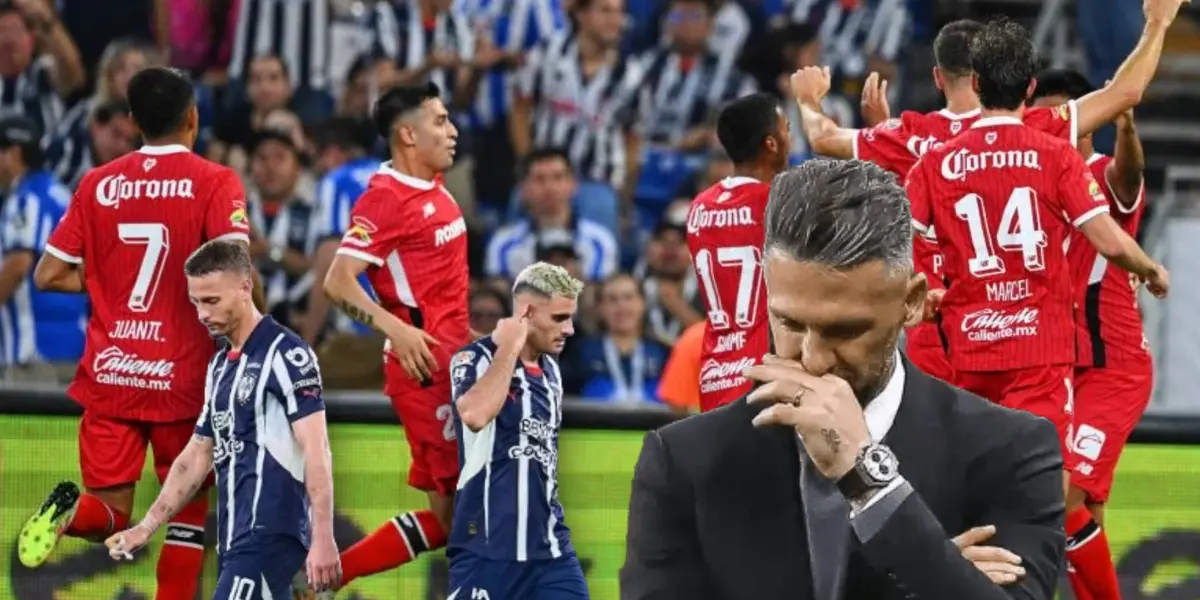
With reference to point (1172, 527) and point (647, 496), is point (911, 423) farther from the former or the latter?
point (1172, 527)

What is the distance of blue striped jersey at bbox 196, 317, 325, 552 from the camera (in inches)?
283

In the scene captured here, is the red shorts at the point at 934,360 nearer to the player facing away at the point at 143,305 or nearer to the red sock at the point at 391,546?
the red sock at the point at 391,546

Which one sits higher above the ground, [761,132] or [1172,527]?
[761,132]

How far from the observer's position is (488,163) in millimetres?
13195

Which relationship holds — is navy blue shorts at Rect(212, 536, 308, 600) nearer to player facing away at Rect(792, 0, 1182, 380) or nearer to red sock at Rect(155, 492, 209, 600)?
red sock at Rect(155, 492, 209, 600)

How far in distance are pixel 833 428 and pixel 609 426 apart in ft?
21.7

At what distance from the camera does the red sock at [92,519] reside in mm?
8039

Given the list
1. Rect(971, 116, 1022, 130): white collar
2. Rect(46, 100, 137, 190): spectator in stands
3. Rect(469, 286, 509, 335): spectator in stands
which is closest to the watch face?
Rect(971, 116, 1022, 130): white collar

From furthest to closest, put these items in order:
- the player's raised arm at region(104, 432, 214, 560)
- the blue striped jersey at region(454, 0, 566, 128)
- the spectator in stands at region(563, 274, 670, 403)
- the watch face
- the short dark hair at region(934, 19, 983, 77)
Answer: the blue striped jersey at region(454, 0, 566, 128)
the spectator in stands at region(563, 274, 670, 403)
the short dark hair at region(934, 19, 983, 77)
the player's raised arm at region(104, 432, 214, 560)
the watch face

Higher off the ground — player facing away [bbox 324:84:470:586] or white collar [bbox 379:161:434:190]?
white collar [bbox 379:161:434:190]

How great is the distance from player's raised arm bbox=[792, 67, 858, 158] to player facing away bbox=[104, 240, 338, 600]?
217cm

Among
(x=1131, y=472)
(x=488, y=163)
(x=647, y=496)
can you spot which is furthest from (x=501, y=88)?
(x=647, y=496)

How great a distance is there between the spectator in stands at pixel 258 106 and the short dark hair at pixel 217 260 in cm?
572

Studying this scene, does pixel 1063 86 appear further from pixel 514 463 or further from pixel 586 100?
pixel 586 100
